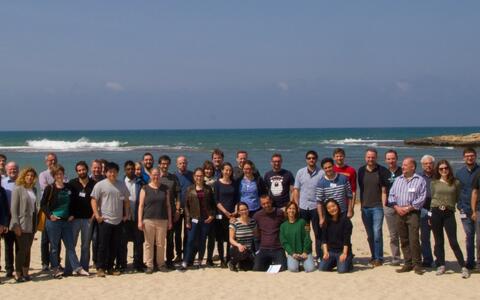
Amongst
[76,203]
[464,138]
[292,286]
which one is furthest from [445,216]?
[464,138]

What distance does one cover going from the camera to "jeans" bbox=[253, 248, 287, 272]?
30.5 ft

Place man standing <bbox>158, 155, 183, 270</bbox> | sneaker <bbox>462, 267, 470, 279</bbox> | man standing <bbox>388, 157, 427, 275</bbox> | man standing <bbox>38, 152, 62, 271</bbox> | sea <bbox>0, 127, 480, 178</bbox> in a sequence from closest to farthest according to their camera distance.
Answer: sneaker <bbox>462, 267, 470, 279</bbox>, man standing <bbox>388, 157, 427, 275</bbox>, man standing <bbox>38, 152, 62, 271</bbox>, man standing <bbox>158, 155, 183, 270</bbox>, sea <bbox>0, 127, 480, 178</bbox>

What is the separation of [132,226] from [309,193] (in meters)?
2.77

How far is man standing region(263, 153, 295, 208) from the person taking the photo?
9500 millimetres

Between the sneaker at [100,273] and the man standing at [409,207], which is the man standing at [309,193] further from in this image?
the sneaker at [100,273]

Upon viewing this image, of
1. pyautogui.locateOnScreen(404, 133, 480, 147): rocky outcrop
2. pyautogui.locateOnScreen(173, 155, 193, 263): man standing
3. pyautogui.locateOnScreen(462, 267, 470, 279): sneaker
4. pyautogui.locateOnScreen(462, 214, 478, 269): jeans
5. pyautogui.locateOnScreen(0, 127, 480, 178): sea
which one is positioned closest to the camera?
pyautogui.locateOnScreen(462, 267, 470, 279): sneaker

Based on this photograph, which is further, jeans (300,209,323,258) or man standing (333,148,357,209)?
man standing (333,148,357,209)

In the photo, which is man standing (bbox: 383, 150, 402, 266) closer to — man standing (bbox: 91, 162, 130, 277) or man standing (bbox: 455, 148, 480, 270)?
man standing (bbox: 455, 148, 480, 270)

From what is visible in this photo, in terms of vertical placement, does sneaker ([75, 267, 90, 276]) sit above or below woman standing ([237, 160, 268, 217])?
below

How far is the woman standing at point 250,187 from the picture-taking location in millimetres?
9398

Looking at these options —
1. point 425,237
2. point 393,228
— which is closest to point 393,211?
point 393,228

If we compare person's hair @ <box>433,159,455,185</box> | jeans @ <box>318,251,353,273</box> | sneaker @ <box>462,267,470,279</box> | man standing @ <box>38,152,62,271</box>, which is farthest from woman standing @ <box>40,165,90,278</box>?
sneaker @ <box>462,267,470,279</box>

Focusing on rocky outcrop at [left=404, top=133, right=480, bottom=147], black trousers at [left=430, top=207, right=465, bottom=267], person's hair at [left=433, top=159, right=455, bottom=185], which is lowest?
black trousers at [left=430, top=207, right=465, bottom=267]

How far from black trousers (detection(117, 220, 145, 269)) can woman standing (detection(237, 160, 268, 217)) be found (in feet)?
5.51
